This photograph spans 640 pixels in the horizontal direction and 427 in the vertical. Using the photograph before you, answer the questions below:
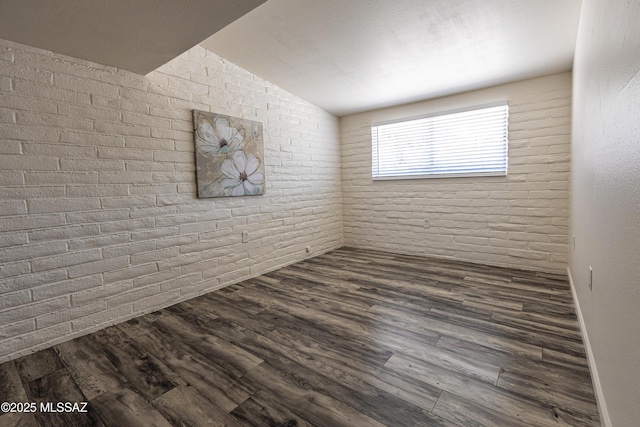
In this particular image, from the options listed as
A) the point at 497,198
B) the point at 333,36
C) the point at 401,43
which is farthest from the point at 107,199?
the point at 497,198

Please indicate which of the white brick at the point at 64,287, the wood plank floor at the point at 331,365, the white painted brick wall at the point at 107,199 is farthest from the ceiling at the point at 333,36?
the wood plank floor at the point at 331,365

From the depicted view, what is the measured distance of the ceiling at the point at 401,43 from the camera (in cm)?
212

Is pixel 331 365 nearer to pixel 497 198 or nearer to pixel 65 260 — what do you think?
pixel 65 260

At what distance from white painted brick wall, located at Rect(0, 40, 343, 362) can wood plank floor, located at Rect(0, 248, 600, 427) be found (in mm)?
234

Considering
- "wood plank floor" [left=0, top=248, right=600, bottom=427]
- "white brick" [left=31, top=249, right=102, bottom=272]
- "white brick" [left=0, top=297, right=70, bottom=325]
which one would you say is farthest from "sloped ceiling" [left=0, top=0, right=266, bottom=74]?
"wood plank floor" [left=0, top=248, right=600, bottom=427]

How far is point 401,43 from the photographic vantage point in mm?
2523

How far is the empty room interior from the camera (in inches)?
52.1

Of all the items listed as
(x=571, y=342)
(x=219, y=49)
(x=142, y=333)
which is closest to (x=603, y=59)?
(x=571, y=342)

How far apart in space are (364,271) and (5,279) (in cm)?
298

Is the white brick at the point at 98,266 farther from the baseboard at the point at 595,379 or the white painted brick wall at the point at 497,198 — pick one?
the white painted brick wall at the point at 497,198

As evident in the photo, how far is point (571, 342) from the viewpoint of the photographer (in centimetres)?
178

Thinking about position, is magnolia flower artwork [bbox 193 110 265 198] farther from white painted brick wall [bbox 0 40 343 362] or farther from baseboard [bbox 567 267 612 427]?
baseboard [bbox 567 267 612 427]

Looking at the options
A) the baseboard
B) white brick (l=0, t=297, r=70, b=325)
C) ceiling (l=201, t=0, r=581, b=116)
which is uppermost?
ceiling (l=201, t=0, r=581, b=116)

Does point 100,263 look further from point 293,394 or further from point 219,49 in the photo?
point 219,49
